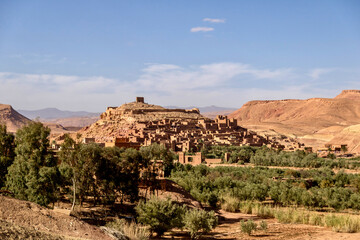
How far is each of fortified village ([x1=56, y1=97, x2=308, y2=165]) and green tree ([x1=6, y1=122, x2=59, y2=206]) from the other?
28803 millimetres

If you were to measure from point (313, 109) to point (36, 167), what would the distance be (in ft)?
438

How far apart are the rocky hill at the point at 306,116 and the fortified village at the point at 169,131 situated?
20.7 metres

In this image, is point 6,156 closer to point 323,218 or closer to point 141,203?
point 141,203

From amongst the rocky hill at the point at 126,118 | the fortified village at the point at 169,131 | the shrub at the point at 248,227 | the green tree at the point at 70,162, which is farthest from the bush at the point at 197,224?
the rocky hill at the point at 126,118

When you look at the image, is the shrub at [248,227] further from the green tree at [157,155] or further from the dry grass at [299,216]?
the green tree at [157,155]

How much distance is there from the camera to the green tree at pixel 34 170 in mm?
16375

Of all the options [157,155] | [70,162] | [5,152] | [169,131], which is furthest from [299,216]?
[169,131]

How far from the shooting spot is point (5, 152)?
20.0 meters

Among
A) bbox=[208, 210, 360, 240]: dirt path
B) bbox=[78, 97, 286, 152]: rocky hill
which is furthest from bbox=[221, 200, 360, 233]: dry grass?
bbox=[78, 97, 286, 152]: rocky hill

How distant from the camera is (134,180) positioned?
64.6ft

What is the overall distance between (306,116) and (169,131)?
83.7m

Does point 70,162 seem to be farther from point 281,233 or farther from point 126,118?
point 126,118

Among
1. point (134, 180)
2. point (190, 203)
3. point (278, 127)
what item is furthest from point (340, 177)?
point (278, 127)

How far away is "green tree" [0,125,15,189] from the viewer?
62.5ft
